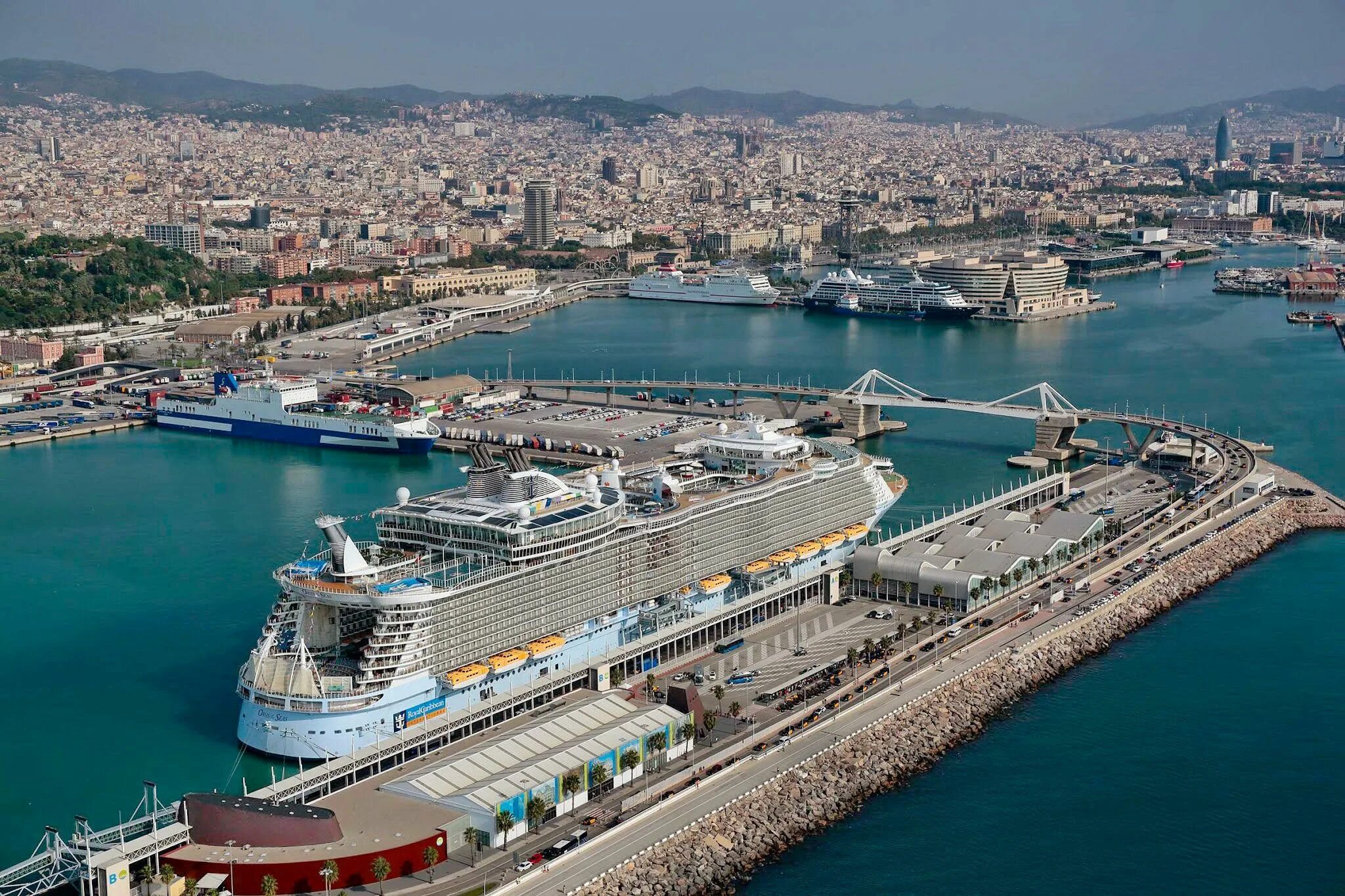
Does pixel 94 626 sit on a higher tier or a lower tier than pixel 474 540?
lower

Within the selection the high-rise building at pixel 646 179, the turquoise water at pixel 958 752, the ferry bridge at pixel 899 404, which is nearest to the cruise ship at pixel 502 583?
the turquoise water at pixel 958 752

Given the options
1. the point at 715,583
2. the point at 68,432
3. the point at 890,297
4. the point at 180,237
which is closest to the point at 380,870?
the point at 715,583

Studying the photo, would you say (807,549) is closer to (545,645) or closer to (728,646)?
(728,646)

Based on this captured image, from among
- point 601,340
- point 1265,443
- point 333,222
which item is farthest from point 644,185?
point 1265,443

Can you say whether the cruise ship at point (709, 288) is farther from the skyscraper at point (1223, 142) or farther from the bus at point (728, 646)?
the skyscraper at point (1223, 142)

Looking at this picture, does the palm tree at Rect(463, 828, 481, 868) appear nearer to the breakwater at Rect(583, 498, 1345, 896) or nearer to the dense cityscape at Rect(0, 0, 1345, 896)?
the dense cityscape at Rect(0, 0, 1345, 896)

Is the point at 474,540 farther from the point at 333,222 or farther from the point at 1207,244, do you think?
the point at 1207,244

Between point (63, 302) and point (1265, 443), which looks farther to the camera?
point (63, 302)
